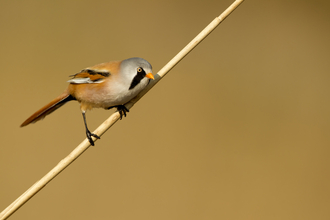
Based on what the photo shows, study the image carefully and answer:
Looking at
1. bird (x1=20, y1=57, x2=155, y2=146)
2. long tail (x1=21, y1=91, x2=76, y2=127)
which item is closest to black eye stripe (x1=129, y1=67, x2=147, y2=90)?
bird (x1=20, y1=57, x2=155, y2=146)

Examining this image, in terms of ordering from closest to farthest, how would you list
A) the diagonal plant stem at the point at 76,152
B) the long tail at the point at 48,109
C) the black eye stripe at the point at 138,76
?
1. the diagonal plant stem at the point at 76,152
2. the black eye stripe at the point at 138,76
3. the long tail at the point at 48,109

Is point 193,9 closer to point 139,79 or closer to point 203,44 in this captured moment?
point 203,44

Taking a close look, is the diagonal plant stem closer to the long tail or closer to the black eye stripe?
the black eye stripe

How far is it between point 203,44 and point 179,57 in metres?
2.49

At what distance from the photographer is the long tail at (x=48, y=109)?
1.27m

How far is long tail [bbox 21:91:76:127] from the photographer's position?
1.27 metres

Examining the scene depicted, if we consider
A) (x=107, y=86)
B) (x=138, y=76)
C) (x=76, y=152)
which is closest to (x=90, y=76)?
(x=107, y=86)

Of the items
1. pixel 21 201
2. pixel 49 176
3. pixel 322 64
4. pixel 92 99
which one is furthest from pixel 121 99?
pixel 322 64

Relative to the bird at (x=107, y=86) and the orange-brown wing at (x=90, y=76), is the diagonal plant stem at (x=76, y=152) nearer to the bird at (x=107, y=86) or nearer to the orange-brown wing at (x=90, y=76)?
the bird at (x=107, y=86)

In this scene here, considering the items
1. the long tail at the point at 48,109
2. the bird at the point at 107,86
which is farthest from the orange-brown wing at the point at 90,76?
the long tail at the point at 48,109

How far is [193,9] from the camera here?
3332 millimetres

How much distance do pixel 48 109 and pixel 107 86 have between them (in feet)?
1.07

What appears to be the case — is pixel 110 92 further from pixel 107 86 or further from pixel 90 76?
pixel 90 76

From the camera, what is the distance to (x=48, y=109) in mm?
1364
